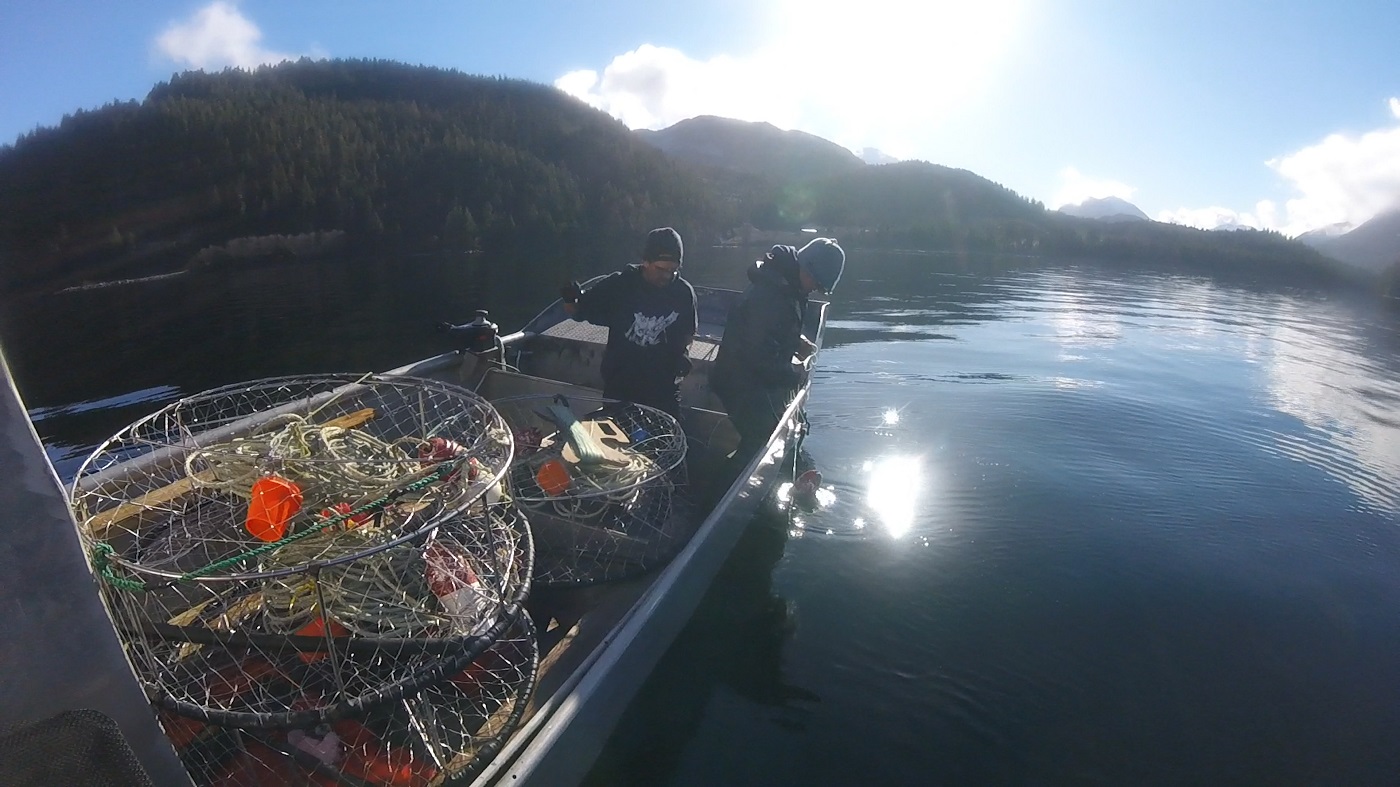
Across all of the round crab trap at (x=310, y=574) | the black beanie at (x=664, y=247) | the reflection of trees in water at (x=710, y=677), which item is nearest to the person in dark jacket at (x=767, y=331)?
the black beanie at (x=664, y=247)

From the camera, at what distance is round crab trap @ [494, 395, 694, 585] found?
423cm

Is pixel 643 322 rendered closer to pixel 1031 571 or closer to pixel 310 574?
pixel 310 574

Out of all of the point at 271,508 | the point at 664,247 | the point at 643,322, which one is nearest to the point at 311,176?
the point at 643,322

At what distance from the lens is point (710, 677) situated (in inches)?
194

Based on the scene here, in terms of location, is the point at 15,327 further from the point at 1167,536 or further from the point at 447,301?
the point at 1167,536

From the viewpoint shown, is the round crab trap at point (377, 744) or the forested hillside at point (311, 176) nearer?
the round crab trap at point (377, 744)

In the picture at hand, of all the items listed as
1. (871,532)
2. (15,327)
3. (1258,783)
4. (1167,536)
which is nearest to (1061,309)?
(1167,536)

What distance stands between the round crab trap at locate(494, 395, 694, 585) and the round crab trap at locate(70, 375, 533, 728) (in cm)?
68

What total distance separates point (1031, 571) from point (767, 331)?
3285mm

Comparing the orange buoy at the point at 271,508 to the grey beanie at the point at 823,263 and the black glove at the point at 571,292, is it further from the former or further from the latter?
the grey beanie at the point at 823,263

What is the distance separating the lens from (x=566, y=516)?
439cm

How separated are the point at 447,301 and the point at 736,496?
19.8m

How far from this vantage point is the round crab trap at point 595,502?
4234 millimetres

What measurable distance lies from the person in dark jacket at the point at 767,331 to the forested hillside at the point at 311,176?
31.4 m
